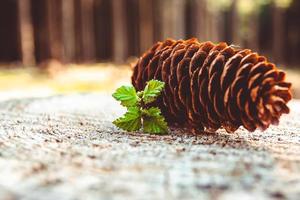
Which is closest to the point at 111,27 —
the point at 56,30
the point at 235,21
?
the point at 235,21

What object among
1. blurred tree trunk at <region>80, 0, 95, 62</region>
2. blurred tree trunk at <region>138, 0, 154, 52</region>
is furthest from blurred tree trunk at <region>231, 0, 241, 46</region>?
blurred tree trunk at <region>80, 0, 95, 62</region>

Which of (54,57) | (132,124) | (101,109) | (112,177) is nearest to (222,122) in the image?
(132,124)

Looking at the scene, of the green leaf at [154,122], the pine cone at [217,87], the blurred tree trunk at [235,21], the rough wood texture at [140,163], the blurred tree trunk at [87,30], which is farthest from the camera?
the blurred tree trunk at [235,21]

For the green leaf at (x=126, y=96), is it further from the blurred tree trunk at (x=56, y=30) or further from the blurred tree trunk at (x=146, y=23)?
the blurred tree trunk at (x=146, y=23)

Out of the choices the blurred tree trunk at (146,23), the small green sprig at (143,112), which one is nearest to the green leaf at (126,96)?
the small green sprig at (143,112)

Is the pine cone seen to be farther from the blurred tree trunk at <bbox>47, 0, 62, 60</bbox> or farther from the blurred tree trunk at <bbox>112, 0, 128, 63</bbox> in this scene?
the blurred tree trunk at <bbox>112, 0, 128, 63</bbox>
